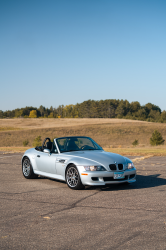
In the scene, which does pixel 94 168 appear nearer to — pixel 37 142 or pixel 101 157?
pixel 101 157

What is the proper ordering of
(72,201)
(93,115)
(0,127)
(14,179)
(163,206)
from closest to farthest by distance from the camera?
(163,206)
(72,201)
(14,179)
(0,127)
(93,115)

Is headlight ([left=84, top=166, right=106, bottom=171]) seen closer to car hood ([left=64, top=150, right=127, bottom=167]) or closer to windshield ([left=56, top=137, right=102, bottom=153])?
car hood ([left=64, top=150, right=127, bottom=167])

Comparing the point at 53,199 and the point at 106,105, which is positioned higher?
the point at 106,105

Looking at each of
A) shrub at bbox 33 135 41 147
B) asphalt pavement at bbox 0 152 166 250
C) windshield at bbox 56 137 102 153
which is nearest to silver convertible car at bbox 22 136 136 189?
windshield at bbox 56 137 102 153

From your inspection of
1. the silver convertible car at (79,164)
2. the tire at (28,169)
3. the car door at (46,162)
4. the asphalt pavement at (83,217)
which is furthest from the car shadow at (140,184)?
the tire at (28,169)

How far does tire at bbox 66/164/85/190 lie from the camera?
7.61m

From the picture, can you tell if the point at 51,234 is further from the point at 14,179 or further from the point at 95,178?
the point at 14,179

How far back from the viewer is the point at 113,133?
68188 mm

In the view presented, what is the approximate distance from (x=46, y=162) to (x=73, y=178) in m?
1.44

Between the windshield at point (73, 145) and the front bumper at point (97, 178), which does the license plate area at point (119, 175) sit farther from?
the windshield at point (73, 145)

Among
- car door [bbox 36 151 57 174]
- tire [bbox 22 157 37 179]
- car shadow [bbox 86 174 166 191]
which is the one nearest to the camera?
car shadow [bbox 86 174 166 191]

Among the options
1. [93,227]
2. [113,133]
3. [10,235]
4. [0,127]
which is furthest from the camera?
[0,127]

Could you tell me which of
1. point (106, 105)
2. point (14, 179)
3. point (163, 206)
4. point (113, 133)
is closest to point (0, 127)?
point (113, 133)

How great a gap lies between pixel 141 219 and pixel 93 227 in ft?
3.10
